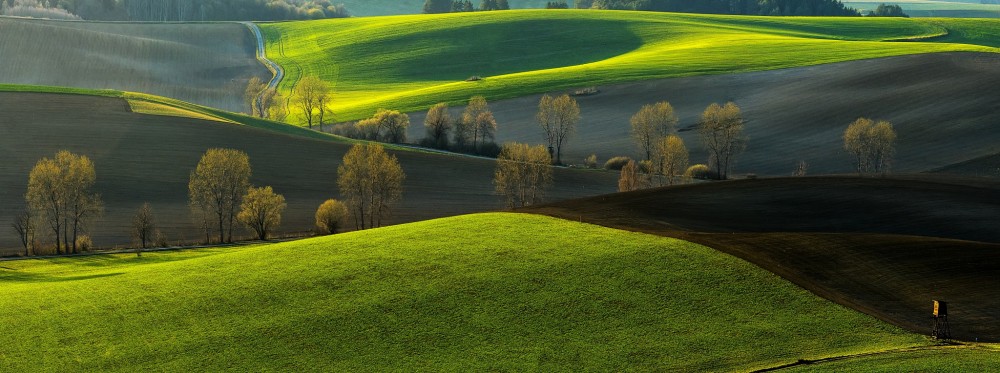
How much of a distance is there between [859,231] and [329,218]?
30456 mm

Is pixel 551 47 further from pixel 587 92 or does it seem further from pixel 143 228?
pixel 143 228

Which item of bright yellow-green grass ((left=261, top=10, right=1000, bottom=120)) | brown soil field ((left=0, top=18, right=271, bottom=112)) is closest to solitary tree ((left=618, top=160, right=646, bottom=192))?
bright yellow-green grass ((left=261, top=10, right=1000, bottom=120))

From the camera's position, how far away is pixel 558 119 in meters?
108

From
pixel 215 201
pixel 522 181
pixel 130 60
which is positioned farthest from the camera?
pixel 130 60

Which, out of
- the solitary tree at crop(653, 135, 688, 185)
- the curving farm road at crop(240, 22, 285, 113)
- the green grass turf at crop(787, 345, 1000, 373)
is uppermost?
the curving farm road at crop(240, 22, 285, 113)

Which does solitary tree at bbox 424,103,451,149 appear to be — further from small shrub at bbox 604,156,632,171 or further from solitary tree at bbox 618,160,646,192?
solitary tree at bbox 618,160,646,192

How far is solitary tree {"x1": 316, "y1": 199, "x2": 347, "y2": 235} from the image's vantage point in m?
69.9

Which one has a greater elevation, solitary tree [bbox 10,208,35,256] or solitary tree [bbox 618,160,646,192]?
solitary tree [bbox 618,160,646,192]

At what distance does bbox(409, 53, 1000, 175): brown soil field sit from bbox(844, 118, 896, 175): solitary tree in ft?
5.36

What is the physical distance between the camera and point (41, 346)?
39.2m

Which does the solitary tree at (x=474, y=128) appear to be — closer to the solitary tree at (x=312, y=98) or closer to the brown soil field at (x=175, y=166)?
the brown soil field at (x=175, y=166)

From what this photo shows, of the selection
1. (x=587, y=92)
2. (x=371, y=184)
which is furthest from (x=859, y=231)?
(x=587, y=92)

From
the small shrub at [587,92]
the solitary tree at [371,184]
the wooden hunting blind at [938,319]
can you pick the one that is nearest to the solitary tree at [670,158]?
the solitary tree at [371,184]

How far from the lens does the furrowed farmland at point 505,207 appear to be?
124 ft
